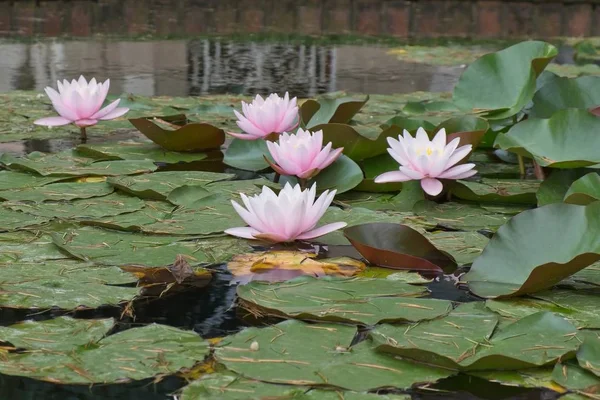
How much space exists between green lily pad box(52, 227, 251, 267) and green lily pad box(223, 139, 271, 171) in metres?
0.53

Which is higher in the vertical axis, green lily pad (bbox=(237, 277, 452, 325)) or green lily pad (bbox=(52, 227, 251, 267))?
green lily pad (bbox=(237, 277, 452, 325))

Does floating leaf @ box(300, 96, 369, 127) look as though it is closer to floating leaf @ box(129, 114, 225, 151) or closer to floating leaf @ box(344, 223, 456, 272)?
floating leaf @ box(129, 114, 225, 151)

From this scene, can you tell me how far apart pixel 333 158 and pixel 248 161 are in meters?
0.35

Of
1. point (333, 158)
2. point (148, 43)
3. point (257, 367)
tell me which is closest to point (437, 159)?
point (333, 158)

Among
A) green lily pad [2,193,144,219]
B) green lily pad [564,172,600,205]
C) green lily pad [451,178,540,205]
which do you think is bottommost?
green lily pad [2,193,144,219]

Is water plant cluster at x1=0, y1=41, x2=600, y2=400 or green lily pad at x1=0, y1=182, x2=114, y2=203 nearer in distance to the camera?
water plant cluster at x1=0, y1=41, x2=600, y2=400

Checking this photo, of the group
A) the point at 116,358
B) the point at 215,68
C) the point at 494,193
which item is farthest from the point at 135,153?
the point at 215,68

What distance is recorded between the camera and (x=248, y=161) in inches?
78.4

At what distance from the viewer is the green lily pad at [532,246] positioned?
1.20 m

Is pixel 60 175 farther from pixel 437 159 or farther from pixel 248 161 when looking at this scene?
pixel 437 159

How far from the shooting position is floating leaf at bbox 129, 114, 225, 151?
2.11m

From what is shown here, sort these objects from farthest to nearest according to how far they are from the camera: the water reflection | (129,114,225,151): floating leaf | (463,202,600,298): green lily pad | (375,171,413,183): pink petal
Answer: the water reflection
(129,114,225,151): floating leaf
(375,171,413,183): pink petal
(463,202,600,298): green lily pad

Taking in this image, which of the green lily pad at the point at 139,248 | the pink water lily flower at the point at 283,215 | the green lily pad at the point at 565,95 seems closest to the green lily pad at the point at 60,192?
the green lily pad at the point at 139,248

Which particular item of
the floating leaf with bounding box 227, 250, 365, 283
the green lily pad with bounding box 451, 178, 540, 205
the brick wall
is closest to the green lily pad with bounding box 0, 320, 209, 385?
the floating leaf with bounding box 227, 250, 365, 283
